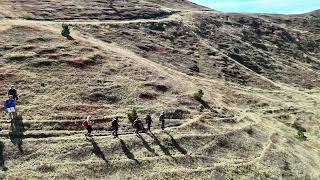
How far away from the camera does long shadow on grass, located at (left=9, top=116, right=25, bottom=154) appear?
4855cm

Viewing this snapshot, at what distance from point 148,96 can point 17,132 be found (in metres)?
20.1

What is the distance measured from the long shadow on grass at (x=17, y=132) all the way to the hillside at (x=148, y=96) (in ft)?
0.57

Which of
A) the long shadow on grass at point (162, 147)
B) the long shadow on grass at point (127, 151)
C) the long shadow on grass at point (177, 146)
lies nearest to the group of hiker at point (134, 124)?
the long shadow on grass at point (162, 147)

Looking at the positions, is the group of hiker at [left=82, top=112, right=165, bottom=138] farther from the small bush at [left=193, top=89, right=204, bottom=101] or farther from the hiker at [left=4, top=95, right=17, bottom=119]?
the small bush at [left=193, top=89, right=204, bottom=101]

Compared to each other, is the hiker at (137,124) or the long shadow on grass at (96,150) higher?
the hiker at (137,124)

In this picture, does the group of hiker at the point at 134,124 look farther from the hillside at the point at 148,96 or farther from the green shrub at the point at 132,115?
the hillside at the point at 148,96

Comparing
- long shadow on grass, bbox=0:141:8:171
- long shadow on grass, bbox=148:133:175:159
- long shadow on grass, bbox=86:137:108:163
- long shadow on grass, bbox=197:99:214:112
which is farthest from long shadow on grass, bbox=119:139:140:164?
long shadow on grass, bbox=197:99:214:112

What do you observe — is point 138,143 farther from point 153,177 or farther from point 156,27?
point 156,27

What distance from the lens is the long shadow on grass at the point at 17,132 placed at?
48553 mm

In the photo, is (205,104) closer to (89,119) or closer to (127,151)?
(127,151)

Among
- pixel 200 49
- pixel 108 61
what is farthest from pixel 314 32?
pixel 108 61

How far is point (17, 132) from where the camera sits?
166ft

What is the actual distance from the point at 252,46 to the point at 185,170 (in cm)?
6653

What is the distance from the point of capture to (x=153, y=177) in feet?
157
